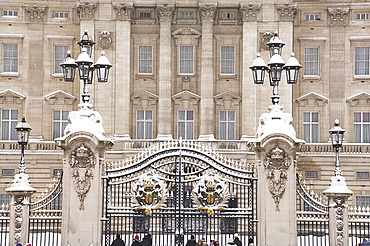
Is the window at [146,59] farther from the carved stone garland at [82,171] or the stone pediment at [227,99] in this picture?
the carved stone garland at [82,171]

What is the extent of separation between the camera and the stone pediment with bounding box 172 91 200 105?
52.5 meters

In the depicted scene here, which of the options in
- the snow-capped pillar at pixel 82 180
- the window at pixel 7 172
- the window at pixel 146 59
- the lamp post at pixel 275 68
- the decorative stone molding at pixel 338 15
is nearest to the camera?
the snow-capped pillar at pixel 82 180

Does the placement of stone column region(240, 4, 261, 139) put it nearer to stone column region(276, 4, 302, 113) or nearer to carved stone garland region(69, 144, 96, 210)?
stone column region(276, 4, 302, 113)

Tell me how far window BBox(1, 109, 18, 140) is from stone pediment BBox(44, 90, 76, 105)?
2.34 metres

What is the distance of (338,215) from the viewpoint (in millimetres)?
27062

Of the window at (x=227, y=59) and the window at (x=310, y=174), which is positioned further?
the window at (x=227, y=59)

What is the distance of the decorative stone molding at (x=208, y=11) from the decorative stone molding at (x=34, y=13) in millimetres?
10261

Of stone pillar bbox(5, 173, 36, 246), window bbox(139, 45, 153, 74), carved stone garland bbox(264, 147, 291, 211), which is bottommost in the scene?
stone pillar bbox(5, 173, 36, 246)

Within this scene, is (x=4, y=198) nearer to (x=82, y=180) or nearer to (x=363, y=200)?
(x=363, y=200)

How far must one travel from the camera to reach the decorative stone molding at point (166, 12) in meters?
52.0

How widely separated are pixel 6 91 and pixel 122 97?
758 centimetres

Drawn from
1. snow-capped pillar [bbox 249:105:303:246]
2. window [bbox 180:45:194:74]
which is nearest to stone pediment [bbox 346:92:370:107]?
window [bbox 180:45:194:74]

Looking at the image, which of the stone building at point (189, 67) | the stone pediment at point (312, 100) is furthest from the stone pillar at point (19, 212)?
the stone pediment at point (312, 100)

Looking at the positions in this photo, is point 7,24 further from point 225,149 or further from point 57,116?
point 225,149
